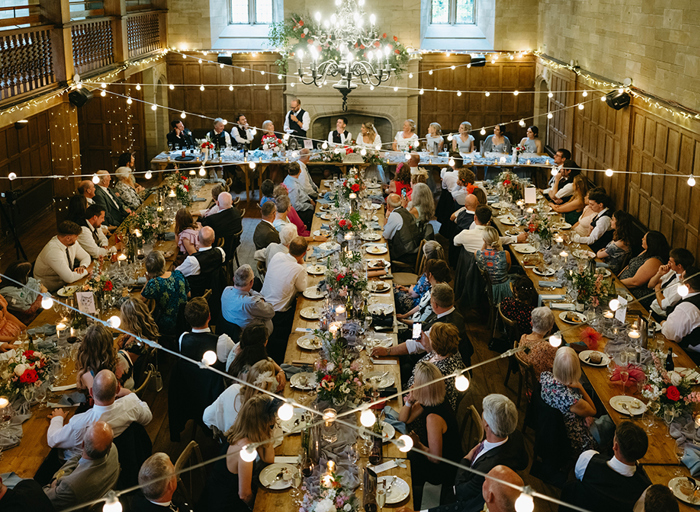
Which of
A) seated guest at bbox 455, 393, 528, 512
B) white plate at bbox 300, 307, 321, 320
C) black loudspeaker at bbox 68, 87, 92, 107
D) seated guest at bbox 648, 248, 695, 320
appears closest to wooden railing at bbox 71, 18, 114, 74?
black loudspeaker at bbox 68, 87, 92, 107

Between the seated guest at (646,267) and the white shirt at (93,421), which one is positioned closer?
the white shirt at (93,421)

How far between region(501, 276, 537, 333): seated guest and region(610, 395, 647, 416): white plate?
1.55 metres

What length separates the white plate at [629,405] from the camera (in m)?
4.76

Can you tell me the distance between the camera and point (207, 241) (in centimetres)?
739

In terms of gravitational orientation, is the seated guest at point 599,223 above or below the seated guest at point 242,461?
above

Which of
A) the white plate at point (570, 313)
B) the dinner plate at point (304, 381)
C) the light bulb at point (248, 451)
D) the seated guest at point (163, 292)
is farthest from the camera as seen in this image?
the seated guest at point (163, 292)

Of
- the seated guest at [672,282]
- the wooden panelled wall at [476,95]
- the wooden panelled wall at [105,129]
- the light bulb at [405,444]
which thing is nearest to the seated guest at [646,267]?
the seated guest at [672,282]

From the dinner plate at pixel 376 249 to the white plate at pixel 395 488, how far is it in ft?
12.7

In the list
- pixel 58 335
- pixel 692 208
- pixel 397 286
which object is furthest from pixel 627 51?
pixel 58 335

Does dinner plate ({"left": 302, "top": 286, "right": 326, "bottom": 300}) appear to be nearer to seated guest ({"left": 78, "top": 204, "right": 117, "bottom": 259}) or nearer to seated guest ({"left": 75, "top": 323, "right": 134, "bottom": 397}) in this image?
seated guest ({"left": 75, "top": 323, "right": 134, "bottom": 397})

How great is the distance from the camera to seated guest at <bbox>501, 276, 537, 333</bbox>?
21.1 ft

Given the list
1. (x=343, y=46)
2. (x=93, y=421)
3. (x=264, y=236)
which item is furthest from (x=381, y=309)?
(x=343, y=46)

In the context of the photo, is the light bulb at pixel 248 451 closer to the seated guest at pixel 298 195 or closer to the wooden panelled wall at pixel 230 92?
the seated guest at pixel 298 195

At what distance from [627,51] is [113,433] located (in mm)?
7885
